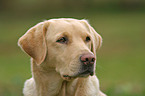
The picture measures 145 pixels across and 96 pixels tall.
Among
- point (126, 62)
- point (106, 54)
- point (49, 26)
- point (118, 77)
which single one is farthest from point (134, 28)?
point (49, 26)

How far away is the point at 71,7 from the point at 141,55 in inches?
891

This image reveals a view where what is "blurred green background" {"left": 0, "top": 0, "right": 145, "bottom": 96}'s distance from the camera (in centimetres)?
1152

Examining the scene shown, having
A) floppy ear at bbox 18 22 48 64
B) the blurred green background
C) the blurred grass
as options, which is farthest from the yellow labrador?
the blurred grass

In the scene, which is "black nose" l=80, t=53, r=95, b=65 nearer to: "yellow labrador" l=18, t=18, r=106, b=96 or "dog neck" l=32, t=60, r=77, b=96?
"yellow labrador" l=18, t=18, r=106, b=96

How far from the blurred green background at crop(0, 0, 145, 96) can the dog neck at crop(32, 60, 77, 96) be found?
2.40ft

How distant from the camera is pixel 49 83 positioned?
552 centimetres

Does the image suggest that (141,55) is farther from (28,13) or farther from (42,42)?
(28,13)

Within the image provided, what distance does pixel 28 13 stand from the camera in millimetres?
43312

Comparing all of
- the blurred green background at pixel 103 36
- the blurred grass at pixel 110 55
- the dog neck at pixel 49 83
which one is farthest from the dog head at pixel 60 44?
the blurred grass at pixel 110 55

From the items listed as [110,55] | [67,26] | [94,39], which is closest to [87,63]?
[67,26]

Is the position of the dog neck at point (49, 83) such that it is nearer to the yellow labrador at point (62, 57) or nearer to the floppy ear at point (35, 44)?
the yellow labrador at point (62, 57)

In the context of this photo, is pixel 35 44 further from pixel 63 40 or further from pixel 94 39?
pixel 94 39

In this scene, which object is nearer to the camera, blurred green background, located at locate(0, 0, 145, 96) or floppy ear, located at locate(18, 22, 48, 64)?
floppy ear, located at locate(18, 22, 48, 64)

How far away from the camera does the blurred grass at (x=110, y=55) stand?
982 cm
